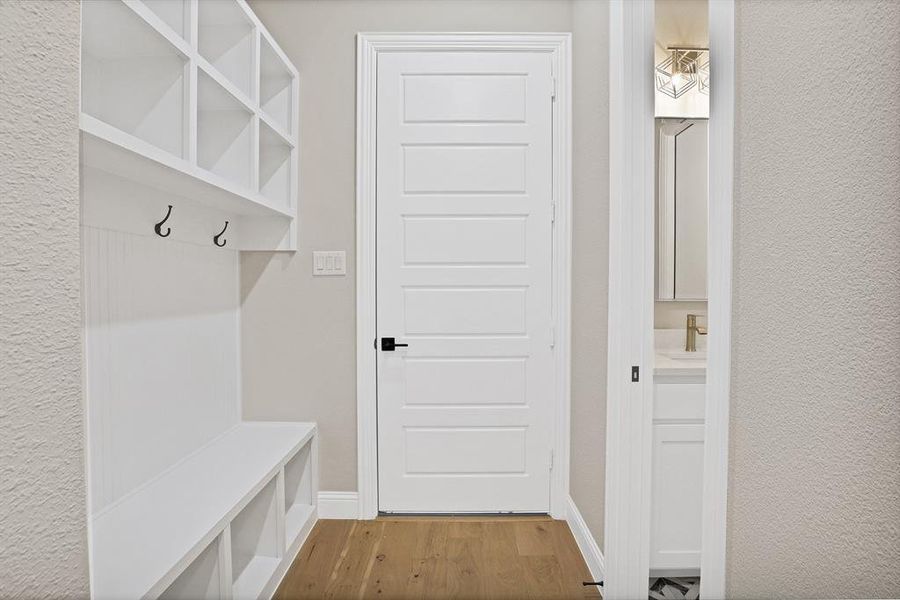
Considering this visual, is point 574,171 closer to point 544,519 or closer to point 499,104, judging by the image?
point 499,104

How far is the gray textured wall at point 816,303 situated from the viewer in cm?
65

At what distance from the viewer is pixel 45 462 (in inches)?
22.9

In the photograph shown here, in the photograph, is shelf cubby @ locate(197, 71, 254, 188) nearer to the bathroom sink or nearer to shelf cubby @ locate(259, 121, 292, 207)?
shelf cubby @ locate(259, 121, 292, 207)

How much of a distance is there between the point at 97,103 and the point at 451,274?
150 cm

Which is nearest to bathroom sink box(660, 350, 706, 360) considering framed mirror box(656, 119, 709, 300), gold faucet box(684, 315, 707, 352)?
gold faucet box(684, 315, 707, 352)

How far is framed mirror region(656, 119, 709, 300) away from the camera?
2.48m

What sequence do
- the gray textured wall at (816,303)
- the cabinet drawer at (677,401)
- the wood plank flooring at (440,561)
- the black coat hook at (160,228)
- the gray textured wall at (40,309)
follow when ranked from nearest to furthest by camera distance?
the gray textured wall at (40,309)
the gray textured wall at (816,303)
the black coat hook at (160,228)
the cabinet drawer at (677,401)
the wood plank flooring at (440,561)

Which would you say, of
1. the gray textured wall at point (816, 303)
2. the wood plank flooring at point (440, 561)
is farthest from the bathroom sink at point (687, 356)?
the gray textured wall at point (816, 303)

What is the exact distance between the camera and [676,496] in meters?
1.87

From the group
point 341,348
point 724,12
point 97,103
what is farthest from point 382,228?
point 724,12

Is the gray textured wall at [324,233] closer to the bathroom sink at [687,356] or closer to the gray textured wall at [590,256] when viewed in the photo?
the gray textured wall at [590,256]

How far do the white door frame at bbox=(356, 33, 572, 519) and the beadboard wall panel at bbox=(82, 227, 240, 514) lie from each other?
0.62 metres

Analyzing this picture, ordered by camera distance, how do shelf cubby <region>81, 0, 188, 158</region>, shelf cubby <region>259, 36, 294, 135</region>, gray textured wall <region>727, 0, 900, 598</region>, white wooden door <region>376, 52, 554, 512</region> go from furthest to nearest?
white wooden door <region>376, 52, 554, 512</region>, shelf cubby <region>259, 36, 294, 135</region>, shelf cubby <region>81, 0, 188, 158</region>, gray textured wall <region>727, 0, 900, 598</region>

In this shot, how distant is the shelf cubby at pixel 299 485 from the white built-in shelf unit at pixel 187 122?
994 mm
